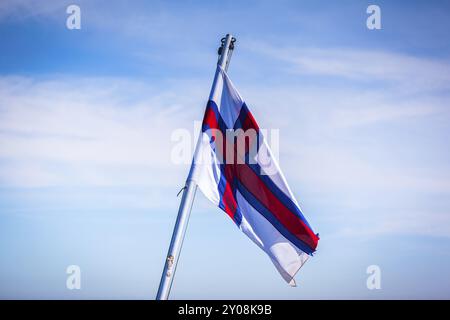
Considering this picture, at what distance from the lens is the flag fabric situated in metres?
13.6

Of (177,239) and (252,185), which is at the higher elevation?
(252,185)

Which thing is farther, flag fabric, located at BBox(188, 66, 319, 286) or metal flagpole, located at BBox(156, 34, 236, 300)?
flag fabric, located at BBox(188, 66, 319, 286)

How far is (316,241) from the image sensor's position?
13.9 m

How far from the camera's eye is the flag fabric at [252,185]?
1364 cm

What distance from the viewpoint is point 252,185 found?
1397 cm

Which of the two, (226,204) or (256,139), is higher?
(256,139)

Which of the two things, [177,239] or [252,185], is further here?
[252,185]

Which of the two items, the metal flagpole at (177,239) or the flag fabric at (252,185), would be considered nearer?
the metal flagpole at (177,239)
